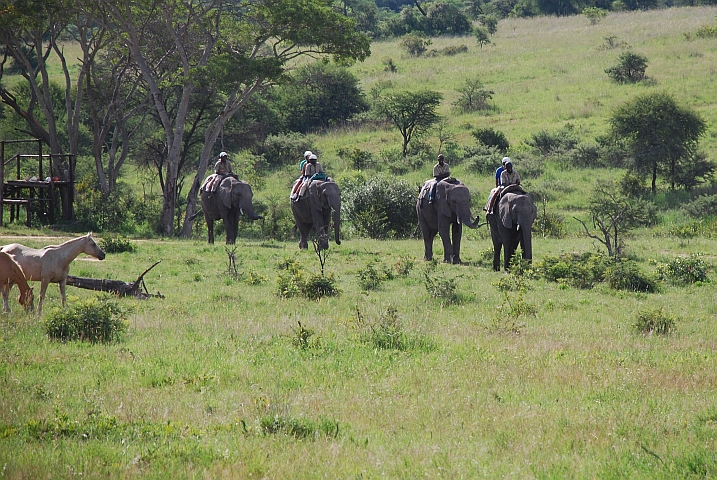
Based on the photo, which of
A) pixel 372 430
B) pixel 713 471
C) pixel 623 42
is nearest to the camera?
pixel 713 471

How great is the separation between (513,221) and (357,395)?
35.2 ft

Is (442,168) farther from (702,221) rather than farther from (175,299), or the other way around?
(702,221)

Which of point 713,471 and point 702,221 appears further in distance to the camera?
point 702,221

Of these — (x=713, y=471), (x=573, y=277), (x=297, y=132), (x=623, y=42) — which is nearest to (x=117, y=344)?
(x=713, y=471)

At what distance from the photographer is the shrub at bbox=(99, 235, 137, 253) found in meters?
21.2

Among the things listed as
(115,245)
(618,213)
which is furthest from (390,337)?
(618,213)

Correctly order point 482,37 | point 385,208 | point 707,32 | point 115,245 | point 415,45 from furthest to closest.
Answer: point 482,37 < point 415,45 < point 707,32 < point 385,208 < point 115,245

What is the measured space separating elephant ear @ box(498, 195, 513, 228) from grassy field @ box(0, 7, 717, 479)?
4.16 ft

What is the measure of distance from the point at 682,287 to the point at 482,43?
56625 mm

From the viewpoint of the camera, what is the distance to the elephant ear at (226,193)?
2475 cm

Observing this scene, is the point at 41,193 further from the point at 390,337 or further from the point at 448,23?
the point at 448,23

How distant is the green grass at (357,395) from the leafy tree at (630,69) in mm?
39953

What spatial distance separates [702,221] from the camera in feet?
93.0

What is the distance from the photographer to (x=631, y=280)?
53.3 ft
